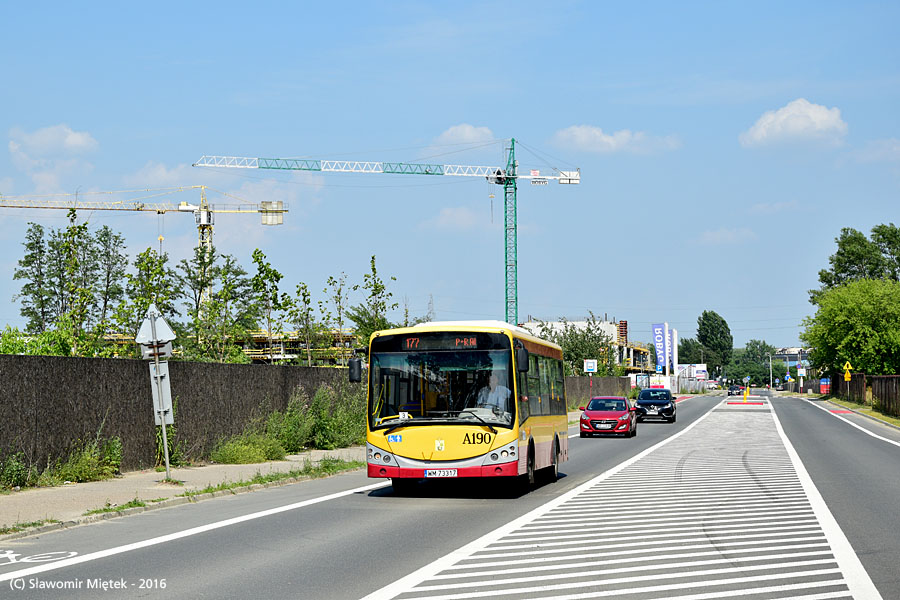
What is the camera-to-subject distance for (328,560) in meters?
10.2

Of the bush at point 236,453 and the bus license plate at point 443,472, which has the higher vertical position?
the bus license plate at point 443,472

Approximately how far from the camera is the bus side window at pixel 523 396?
54.7ft

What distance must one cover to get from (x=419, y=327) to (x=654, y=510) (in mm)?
4972

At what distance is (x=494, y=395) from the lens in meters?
16.5

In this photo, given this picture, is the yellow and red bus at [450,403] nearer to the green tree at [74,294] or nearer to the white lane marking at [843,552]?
the white lane marking at [843,552]

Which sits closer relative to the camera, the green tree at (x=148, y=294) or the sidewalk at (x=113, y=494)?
the sidewalk at (x=113, y=494)

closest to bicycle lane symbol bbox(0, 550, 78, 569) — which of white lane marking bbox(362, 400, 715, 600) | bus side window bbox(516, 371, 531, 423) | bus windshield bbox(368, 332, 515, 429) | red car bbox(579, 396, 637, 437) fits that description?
white lane marking bbox(362, 400, 715, 600)

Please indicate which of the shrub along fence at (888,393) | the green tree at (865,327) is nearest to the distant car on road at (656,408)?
the shrub along fence at (888,393)

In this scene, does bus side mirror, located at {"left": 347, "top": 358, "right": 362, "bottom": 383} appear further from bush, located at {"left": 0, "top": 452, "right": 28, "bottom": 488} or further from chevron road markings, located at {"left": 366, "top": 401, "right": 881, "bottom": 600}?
bush, located at {"left": 0, "top": 452, "right": 28, "bottom": 488}

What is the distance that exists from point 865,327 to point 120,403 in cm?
7415

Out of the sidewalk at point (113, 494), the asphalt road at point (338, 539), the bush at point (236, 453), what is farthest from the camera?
the bush at point (236, 453)

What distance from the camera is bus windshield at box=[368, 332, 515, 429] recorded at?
16406 mm

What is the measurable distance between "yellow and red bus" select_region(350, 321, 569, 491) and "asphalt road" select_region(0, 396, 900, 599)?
61 centimetres

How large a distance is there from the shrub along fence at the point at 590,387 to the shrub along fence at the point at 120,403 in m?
40.3
